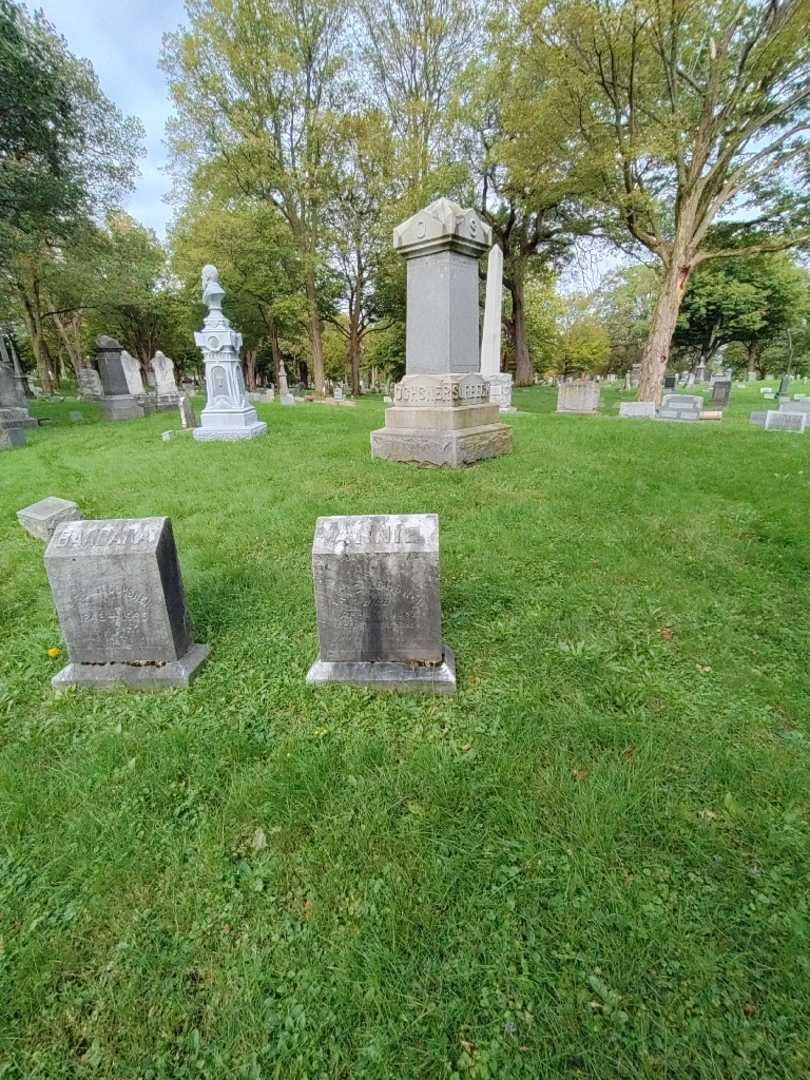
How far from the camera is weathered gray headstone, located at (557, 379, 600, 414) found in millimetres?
13914

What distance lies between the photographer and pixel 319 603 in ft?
8.18

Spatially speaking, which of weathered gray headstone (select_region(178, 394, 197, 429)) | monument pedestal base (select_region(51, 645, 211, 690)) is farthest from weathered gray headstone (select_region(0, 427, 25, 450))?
monument pedestal base (select_region(51, 645, 211, 690))

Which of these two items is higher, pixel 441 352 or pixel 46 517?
pixel 441 352

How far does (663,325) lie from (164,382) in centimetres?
1865

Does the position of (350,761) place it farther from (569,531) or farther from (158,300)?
(158,300)

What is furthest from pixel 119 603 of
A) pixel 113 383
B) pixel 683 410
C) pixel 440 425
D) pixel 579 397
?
pixel 113 383

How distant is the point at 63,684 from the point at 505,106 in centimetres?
1890

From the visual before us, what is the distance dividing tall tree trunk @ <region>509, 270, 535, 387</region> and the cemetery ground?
74.7ft

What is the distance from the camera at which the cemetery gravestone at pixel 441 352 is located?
250 inches

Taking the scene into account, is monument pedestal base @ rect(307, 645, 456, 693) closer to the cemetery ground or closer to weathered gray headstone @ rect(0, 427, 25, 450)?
the cemetery ground

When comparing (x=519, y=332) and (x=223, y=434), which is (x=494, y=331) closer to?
(x=223, y=434)

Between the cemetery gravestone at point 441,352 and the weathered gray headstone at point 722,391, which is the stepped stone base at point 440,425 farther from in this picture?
the weathered gray headstone at point 722,391

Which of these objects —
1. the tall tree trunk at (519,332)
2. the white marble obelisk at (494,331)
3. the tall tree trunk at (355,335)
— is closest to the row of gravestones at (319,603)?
the white marble obelisk at (494,331)

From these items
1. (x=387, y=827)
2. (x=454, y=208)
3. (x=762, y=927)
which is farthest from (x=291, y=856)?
(x=454, y=208)
